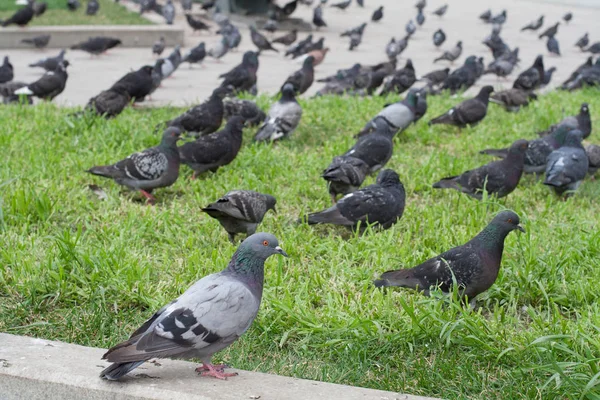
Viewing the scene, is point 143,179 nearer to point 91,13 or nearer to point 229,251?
point 229,251

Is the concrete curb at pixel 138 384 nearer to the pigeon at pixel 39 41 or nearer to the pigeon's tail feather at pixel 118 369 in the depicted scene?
the pigeon's tail feather at pixel 118 369

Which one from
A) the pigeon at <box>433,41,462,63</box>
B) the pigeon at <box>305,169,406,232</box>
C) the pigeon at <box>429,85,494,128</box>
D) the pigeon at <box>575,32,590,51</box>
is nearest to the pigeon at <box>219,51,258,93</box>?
the pigeon at <box>429,85,494,128</box>

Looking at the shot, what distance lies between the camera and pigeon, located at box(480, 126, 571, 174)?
712cm

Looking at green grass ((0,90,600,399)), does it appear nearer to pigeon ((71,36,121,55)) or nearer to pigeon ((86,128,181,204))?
pigeon ((86,128,181,204))

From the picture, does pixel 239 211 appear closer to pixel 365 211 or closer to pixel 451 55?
pixel 365 211

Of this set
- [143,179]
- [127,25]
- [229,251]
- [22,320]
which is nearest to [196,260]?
[229,251]

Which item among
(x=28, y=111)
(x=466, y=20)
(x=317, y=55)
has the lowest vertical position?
(x=466, y=20)

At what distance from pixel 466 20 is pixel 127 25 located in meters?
10.5

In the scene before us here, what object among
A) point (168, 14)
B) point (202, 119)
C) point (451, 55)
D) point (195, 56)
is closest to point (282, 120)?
point (202, 119)

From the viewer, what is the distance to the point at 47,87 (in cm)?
987

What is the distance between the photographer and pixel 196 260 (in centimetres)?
488

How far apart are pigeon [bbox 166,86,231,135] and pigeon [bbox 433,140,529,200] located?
2637 millimetres

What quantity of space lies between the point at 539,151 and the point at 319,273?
10.8 ft

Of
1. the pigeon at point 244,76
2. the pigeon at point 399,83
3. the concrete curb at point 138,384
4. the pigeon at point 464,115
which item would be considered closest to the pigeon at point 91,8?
the pigeon at point 244,76
